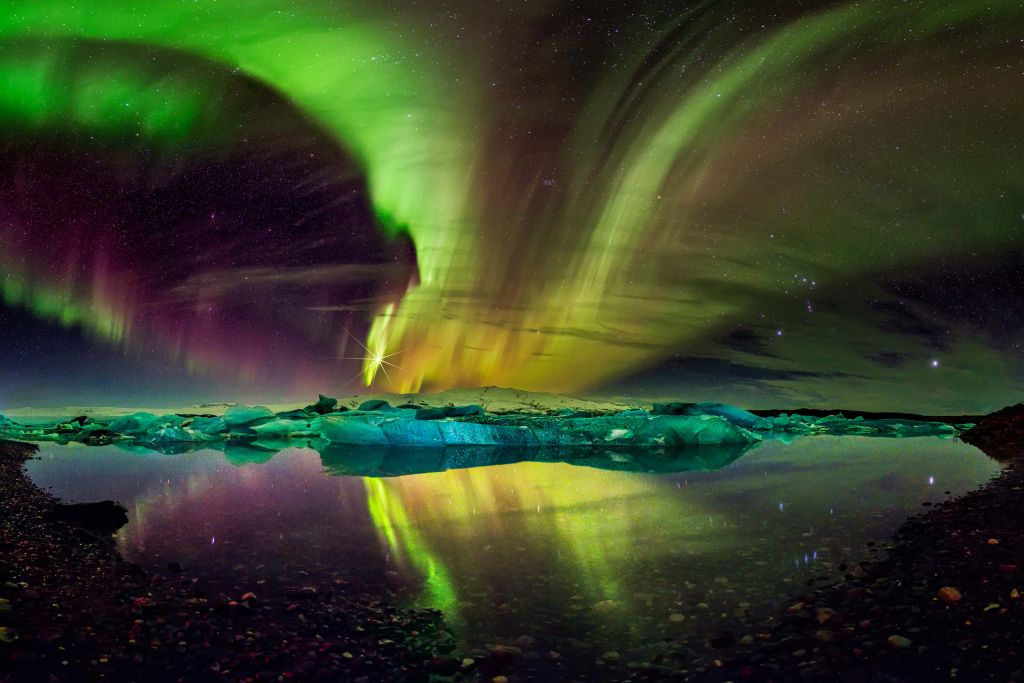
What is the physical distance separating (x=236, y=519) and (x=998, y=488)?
10.0 m

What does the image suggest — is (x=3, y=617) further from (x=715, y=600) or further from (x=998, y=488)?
(x=998, y=488)

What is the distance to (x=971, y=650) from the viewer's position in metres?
3.00

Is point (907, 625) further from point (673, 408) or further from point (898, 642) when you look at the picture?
point (673, 408)

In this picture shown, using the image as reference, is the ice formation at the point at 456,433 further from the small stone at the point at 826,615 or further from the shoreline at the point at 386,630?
the small stone at the point at 826,615

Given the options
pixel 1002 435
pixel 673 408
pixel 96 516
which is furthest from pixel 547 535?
pixel 673 408

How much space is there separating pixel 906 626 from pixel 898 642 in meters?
0.31

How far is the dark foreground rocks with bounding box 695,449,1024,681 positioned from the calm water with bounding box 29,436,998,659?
287mm

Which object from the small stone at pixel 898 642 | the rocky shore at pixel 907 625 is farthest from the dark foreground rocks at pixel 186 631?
the small stone at pixel 898 642

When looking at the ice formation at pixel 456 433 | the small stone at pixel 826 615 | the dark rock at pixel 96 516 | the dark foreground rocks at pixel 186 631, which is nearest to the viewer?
the dark foreground rocks at pixel 186 631

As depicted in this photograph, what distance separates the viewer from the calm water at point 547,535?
3.82m

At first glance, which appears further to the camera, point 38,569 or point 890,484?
point 890,484

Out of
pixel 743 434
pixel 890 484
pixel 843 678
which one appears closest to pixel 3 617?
pixel 843 678

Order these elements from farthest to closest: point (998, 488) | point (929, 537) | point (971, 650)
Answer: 1. point (998, 488)
2. point (929, 537)
3. point (971, 650)

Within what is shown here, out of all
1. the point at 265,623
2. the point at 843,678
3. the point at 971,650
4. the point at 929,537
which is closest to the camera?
the point at 843,678
